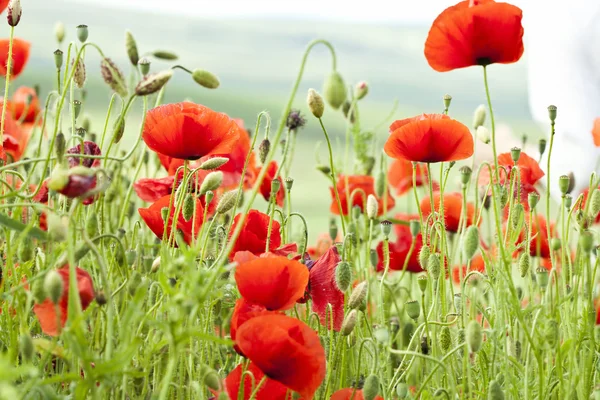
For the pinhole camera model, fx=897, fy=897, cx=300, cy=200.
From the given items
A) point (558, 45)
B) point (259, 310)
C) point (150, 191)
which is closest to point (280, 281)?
point (259, 310)

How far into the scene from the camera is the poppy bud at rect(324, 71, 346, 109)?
68 cm

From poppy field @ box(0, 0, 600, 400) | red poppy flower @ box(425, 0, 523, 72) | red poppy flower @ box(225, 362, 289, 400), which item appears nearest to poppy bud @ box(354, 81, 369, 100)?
poppy field @ box(0, 0, 600, 400)

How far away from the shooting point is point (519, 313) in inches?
28.8

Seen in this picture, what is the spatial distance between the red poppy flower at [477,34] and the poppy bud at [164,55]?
282 millimetres

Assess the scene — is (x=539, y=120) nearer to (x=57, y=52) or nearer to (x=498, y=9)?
(x=498, y=9)

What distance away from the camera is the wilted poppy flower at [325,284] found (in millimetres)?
886

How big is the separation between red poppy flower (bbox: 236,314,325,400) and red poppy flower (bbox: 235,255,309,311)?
6cm

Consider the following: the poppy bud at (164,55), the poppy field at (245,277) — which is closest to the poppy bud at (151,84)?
the poppy field at (245,277)

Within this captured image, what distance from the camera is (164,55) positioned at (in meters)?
0.78

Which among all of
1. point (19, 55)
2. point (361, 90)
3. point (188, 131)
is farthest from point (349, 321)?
point (19, 55)

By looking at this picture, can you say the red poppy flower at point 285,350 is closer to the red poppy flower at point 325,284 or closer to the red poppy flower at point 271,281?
the red poppy flower at point 271,281

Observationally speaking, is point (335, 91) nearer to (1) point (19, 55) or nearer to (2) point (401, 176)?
(1) point (19, 55)

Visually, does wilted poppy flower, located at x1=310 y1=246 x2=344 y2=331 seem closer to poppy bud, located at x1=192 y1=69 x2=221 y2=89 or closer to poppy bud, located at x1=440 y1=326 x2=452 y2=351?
poppy bud, located at x1=440 y1=326 x2=452 y2=351

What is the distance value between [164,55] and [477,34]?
1.07 ft
